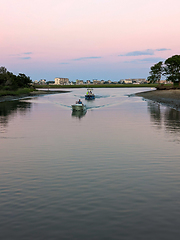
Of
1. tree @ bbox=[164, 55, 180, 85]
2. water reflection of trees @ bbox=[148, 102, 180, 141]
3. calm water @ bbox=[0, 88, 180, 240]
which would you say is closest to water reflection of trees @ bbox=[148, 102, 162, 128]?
water reflection of trees @ bbox=[148, 102, 180, 141]

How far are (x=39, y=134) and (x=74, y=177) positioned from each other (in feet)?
59.6

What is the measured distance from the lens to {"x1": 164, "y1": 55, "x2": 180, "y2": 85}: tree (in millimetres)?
155250

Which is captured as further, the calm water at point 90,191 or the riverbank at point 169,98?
the riverbank at point 169,98

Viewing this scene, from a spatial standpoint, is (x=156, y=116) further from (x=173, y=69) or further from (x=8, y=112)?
(x=173, y=69)

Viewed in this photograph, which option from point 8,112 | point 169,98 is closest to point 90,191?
point 8,112

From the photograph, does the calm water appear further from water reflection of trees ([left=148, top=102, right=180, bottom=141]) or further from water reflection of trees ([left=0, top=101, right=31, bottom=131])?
water reflection of trees ([left=0, top=101, right=31, bottom=131])

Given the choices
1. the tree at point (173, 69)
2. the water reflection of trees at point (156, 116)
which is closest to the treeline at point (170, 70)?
the tree at point (173, 69)

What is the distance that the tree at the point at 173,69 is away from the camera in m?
155

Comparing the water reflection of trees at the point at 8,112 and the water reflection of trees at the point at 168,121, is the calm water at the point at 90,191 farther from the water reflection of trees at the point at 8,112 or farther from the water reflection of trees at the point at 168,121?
the water reflection of trees at the point at 8,112

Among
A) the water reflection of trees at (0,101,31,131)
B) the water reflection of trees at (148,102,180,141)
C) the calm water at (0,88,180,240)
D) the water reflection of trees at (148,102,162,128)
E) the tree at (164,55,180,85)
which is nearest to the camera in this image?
the calm water at (0,88,180,240)

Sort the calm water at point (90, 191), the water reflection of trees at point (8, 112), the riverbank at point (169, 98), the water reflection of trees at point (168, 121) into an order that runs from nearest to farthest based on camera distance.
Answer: the calm water at point (90, 191) → the water reflection of trees at point (168, 121) → the water reflection of trees at point (8, 112) → the riverbank at point (169, 98)

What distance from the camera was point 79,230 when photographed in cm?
1015

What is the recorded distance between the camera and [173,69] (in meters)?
160

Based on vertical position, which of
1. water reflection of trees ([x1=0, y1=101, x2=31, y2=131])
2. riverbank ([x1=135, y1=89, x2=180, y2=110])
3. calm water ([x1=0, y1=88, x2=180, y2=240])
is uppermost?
riverbank ([x1=135, y1=89, x2=180, y2=110])
